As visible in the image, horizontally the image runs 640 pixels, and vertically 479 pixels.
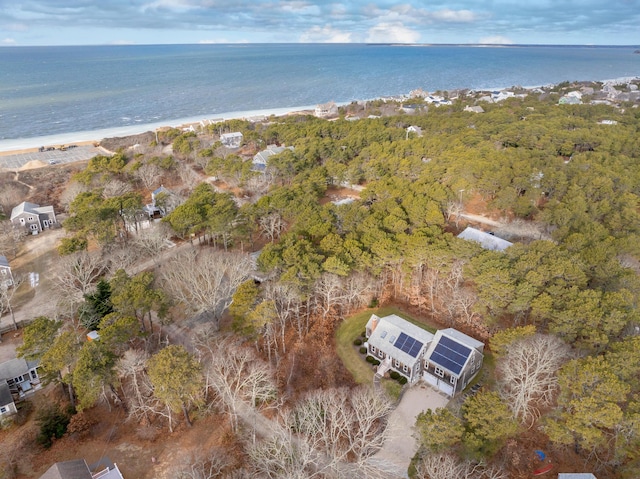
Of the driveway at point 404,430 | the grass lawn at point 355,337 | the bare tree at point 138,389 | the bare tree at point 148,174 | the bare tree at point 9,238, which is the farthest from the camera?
the bare tree at point 148,174

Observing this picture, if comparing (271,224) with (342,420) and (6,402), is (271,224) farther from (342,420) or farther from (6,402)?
(6,402)

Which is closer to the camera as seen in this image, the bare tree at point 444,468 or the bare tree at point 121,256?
the bare tree at point 444,468

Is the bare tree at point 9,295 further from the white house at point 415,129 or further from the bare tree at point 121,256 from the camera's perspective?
the white house at point 415,129

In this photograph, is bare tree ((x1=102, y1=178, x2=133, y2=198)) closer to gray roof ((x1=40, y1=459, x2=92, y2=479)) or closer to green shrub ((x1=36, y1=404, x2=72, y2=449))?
green shrub ((x1=36, y1=404, x2=72, y2=449))

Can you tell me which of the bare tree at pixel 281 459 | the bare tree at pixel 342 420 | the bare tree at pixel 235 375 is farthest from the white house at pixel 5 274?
the bare tree at pixel 342 420

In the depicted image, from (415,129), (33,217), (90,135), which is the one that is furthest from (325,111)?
(33,217)

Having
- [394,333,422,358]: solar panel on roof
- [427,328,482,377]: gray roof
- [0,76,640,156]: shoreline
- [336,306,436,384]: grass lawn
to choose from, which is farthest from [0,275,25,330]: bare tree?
[0,76,640,156]: shoreline

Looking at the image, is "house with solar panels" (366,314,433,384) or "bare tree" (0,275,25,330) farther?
"bare tree" (0,275,25,330)
